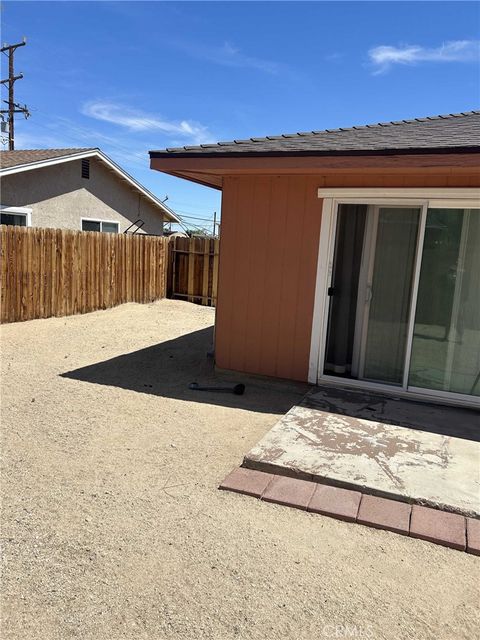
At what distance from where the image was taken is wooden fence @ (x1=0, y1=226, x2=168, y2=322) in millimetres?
8945

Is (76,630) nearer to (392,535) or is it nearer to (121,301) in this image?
(392,535)

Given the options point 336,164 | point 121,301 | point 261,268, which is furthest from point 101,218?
point 336,164

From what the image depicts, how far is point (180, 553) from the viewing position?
2.67m

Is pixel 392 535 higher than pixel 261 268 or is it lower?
lower

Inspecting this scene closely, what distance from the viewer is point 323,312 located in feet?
18.6

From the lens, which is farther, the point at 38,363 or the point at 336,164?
the point at 38,363

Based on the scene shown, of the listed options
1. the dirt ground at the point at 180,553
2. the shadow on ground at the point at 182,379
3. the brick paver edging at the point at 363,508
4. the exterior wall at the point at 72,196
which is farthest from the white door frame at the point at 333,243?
the exterior wall at the point at 72,196

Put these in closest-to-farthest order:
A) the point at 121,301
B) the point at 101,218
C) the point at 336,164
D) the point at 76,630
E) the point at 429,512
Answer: the point at 76,630
the point at 429,512
the point at 336,164
the point at 121,301
the point at 101,218

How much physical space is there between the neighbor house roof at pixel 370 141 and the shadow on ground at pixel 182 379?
2.68 meters

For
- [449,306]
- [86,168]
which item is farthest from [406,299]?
[86,168]

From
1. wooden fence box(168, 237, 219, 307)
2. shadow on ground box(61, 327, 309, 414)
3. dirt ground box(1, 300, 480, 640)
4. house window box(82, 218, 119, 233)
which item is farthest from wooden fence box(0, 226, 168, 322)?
dirt ground box(1, 300, 480, 640)

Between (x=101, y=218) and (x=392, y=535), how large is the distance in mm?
15230

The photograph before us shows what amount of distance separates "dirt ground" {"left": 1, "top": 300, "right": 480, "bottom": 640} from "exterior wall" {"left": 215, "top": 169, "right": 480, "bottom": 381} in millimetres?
1309

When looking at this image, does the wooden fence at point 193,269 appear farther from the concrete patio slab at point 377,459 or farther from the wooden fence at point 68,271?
the concrete patio slab at point 377,459
